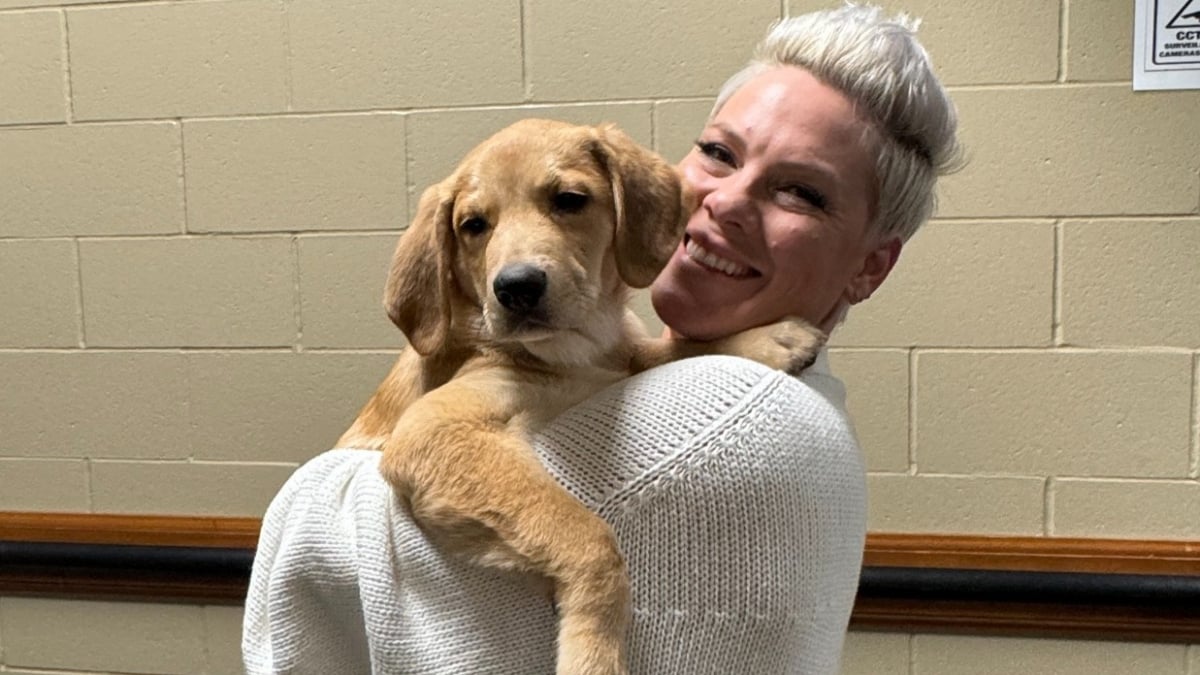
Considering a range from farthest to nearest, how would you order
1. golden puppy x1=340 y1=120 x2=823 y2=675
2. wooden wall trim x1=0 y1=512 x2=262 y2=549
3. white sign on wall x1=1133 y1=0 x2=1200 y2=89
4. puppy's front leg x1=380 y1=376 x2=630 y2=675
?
wooden wall trim x1=0 y1=512 x2=262 y2=549, white sign on wall x1=1133 y1=0 x2=1200 y2=89, golden puppy x1=340 y1=120 x2=823 y2=675, puppy's front leg x1=380 y1=376 x2=630 y2=675

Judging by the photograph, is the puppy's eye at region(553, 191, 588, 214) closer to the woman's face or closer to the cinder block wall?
the woman's face

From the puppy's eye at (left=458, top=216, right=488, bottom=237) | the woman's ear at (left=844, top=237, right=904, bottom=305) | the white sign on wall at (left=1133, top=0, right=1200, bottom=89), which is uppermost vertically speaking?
the white sign on wall at (left=1133, top=0, right=1200, bottom=89)

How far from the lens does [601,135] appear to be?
1.51 metres

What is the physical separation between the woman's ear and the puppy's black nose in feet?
1.86

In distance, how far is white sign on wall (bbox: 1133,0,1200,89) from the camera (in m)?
2.24

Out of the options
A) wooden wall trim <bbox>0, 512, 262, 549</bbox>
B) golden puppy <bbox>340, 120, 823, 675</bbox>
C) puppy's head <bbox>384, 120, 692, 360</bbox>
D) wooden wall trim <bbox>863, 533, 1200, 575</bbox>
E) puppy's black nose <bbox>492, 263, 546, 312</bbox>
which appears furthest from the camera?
wooden wall trim <bbox>0, 512, 262, 549</bbox>

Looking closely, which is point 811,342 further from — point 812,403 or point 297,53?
point 297,53

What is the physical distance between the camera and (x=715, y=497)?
1.04m

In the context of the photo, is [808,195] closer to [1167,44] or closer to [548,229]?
[548,229]

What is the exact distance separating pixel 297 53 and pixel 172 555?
1354 mm

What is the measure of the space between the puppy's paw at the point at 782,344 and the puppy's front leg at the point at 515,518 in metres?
0.37

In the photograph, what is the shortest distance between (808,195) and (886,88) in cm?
19

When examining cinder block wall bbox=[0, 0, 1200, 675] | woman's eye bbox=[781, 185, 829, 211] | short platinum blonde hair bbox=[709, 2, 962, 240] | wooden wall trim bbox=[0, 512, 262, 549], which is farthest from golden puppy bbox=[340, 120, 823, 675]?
wooden wall trim bbox=[0, 512, 262, 549]

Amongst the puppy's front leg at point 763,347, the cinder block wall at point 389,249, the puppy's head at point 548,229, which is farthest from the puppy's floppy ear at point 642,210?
the cinder block wall at point 389,249
